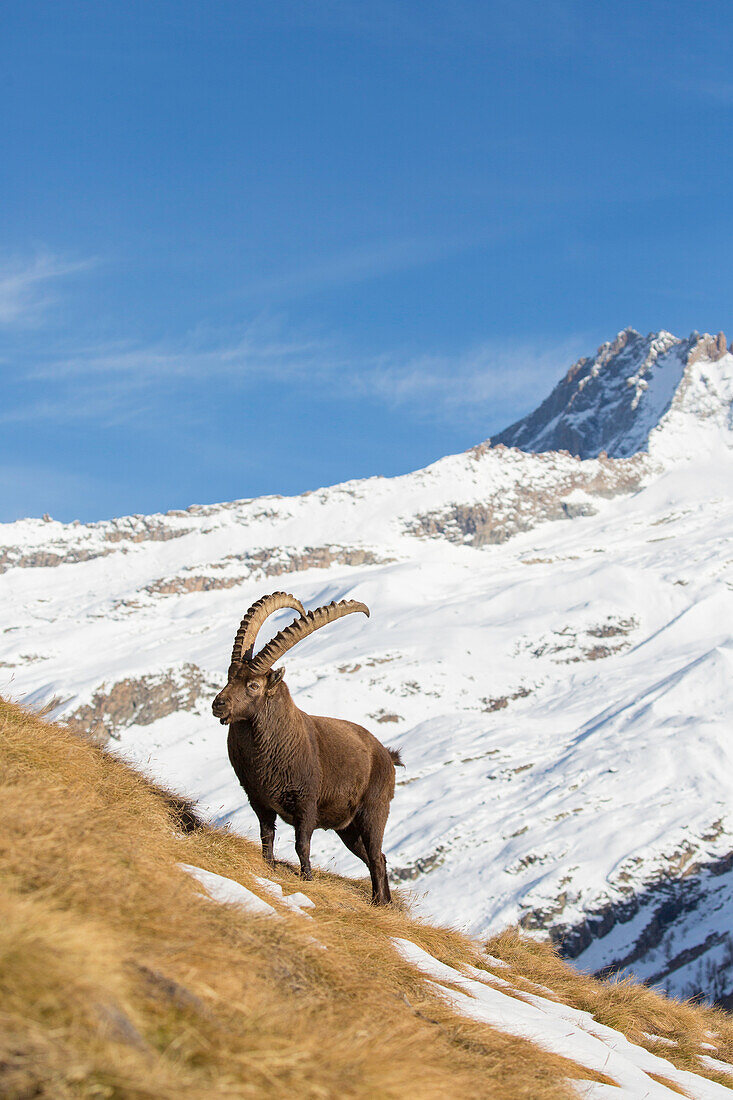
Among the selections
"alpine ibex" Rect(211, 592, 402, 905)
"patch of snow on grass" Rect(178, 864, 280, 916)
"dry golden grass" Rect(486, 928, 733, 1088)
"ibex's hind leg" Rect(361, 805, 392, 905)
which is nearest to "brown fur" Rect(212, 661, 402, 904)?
"alpine ibex" Rect(211, 592, 402, 905)

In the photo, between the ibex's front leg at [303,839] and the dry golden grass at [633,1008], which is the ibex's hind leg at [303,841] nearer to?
the ibex's front leg at [303,839]

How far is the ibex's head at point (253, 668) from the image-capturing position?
12773 millimetres

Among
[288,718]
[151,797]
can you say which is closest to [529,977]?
[288,718]

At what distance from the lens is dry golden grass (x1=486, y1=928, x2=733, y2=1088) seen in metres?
12.2

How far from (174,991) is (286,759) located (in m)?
8.19

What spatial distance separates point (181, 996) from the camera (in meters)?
5.14

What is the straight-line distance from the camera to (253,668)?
13.1m

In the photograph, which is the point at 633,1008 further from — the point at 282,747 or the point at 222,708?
the point at 222,708

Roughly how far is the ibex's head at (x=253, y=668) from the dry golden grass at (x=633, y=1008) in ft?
17.1

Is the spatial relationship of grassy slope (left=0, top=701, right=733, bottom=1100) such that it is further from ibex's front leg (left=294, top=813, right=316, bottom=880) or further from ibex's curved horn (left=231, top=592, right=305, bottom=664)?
ibex's curved horn (left=231, top=592, right=305, bottom=664)

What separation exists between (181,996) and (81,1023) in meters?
0.73

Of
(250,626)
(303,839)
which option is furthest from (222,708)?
(303,839)

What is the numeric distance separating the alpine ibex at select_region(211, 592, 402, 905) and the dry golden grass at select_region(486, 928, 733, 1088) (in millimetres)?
3438

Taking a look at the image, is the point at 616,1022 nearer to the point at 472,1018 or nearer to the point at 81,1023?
the point at 472,1018
